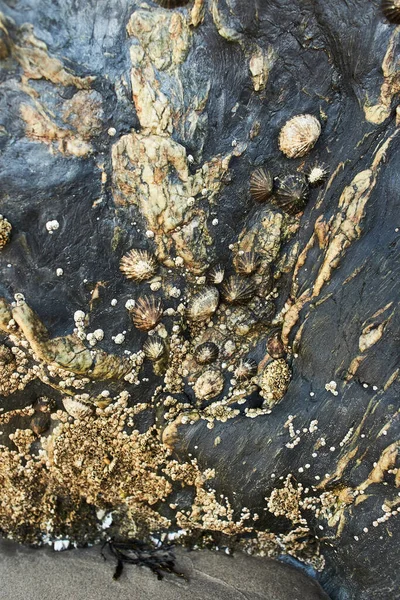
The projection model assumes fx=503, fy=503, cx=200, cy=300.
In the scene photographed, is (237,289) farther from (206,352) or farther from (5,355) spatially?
(5,355)

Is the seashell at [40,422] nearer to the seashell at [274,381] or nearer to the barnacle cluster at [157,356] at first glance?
the barnacle cluster at [157,356]

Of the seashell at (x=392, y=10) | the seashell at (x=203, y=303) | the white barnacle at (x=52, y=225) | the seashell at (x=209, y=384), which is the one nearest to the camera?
the seashell at (x=392, y=10)

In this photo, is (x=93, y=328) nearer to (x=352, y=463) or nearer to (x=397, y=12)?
(x=352, y=463)

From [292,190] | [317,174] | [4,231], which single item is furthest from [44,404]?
[317,174]

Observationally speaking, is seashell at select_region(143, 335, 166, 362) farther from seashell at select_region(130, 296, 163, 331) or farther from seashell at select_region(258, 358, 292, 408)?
seashell at select_region(258, 358, 292, 408)

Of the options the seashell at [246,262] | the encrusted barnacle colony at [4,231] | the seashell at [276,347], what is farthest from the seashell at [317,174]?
the encrusted barnacle colony at [4,231]

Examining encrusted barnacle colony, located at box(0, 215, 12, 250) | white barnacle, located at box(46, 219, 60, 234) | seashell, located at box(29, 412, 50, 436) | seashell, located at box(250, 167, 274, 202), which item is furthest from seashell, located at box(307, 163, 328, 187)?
seashell, located at box(29, 412, 50, 436)
